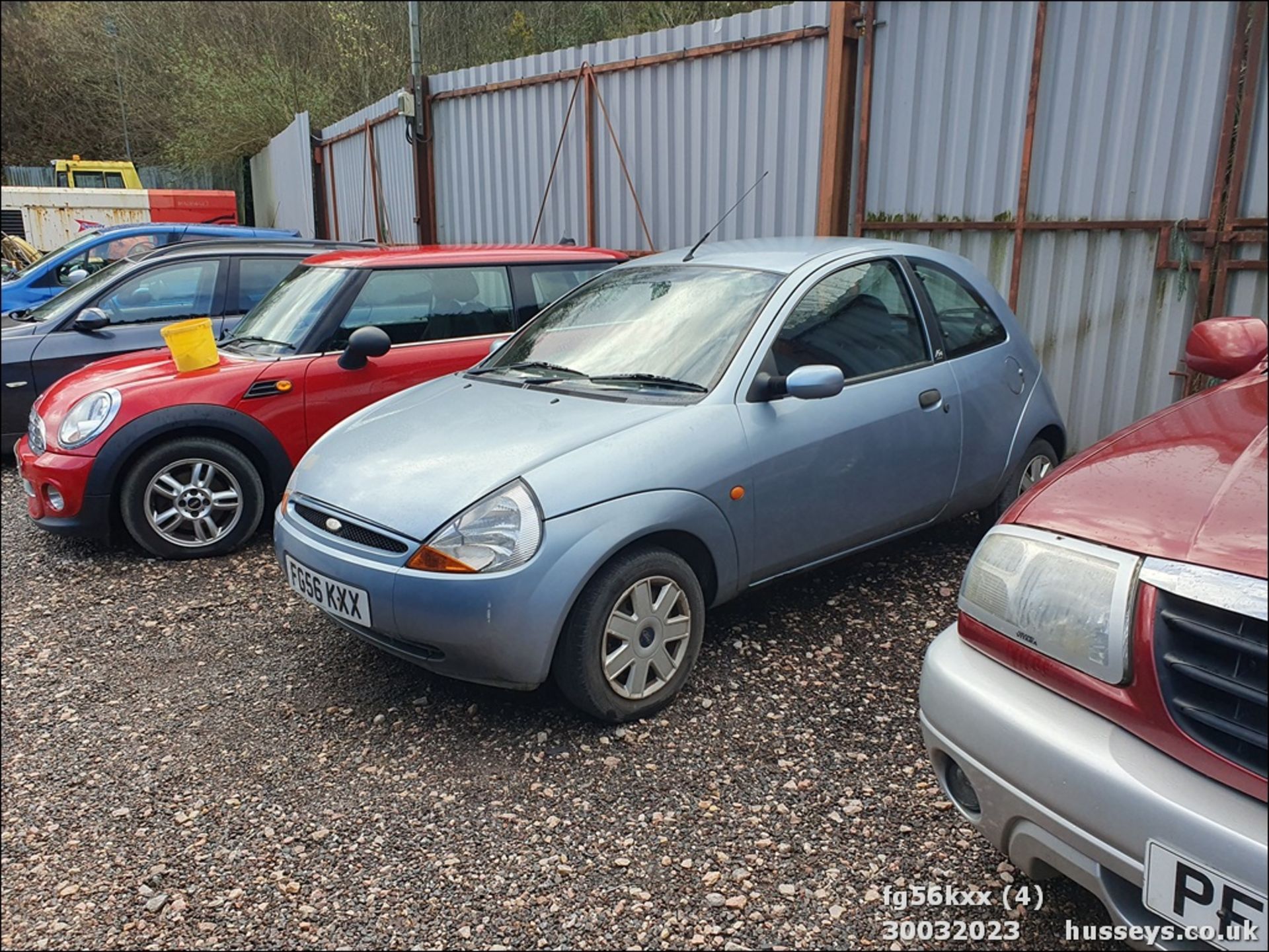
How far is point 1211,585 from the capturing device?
1.57 meters

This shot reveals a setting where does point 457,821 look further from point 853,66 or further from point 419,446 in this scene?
point 853,66

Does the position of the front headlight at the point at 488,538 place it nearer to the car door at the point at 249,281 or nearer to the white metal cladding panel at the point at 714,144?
the car door at the point at 249,281

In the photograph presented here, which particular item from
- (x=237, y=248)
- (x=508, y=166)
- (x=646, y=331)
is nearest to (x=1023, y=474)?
(x=646, y=331)

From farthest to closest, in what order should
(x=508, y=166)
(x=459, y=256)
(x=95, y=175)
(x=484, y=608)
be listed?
(x=95, y=175)
(x=508, y=166)
(x=459, y=256)
(x=484, y=608)

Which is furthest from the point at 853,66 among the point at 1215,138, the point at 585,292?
the point at 585,292

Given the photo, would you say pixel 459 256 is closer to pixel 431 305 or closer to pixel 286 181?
pixel 431 305

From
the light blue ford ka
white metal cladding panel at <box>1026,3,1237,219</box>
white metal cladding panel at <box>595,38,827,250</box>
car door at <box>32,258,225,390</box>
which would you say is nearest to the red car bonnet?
the light blue ford ka

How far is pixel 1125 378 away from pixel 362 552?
15.1 ft

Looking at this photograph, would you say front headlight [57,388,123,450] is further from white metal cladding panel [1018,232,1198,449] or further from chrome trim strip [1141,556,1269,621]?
white metal cladding panel [1018,232,1198,449]

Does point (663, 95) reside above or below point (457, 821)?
above

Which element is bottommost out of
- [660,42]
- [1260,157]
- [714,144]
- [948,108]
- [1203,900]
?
[1203,900]

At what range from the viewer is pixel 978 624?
2096mm

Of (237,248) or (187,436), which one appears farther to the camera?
(237,248)

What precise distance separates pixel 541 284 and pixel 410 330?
2.81 feet
